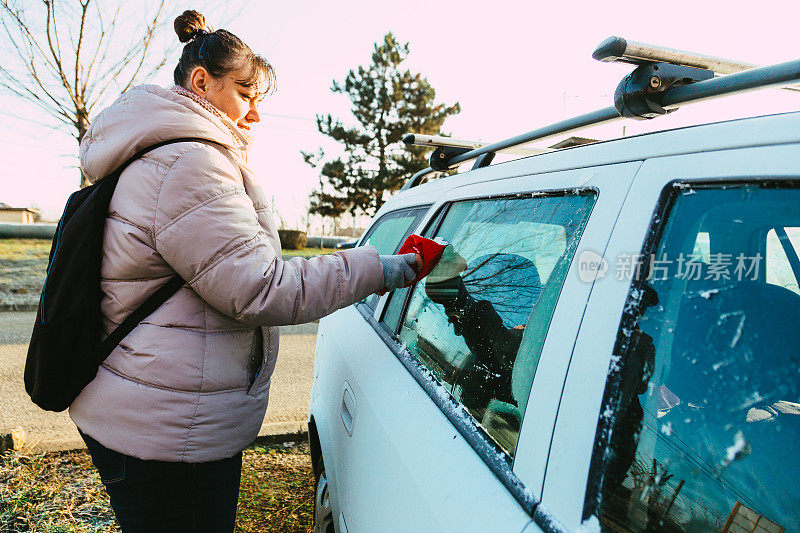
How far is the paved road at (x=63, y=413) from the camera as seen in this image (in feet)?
11.5

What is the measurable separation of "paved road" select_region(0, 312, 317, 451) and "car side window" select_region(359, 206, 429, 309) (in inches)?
65.1

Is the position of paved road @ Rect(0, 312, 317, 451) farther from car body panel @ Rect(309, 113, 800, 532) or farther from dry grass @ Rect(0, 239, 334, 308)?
car body panel @ Rect(309, 113, 800, 532)

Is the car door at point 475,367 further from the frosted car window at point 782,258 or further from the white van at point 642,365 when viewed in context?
the frosted car window at point 782,258

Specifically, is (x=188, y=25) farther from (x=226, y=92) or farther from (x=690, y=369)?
(x=690, y=369)

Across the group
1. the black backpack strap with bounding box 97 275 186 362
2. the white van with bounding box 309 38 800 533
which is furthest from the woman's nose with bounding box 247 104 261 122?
the white van with bounding box 309 38 800 533

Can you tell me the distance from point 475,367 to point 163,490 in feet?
3.04

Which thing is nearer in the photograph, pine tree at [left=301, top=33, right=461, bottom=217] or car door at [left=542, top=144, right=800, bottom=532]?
car door at [left=542, top=144, right=800, bottom=532]

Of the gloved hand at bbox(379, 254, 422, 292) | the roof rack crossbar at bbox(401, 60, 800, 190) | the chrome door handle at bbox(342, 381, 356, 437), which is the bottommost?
the chrome door handle at bbox(342, 381, 356, 437)

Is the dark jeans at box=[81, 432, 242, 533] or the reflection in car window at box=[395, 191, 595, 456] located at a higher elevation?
the reflection in car window at box=[395, 191, 595, 456]

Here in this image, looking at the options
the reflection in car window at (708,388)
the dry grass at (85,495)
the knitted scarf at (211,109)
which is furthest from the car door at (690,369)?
the dry grass at (85,495)

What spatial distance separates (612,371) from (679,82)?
29.3 inches

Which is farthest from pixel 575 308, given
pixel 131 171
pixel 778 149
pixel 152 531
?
pixel 152 531

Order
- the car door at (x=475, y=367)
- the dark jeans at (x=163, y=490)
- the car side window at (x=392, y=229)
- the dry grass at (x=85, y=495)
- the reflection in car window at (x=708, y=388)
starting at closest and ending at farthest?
the reflection in car window at (x=708, y=388) < the car door at (x=475, y=367) < the dark jeans at (x=163, y=490) < the car side window at (x=392, y=229) < the dry grass at (x=85, y=495)

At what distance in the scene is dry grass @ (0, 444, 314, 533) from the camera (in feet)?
8.43
